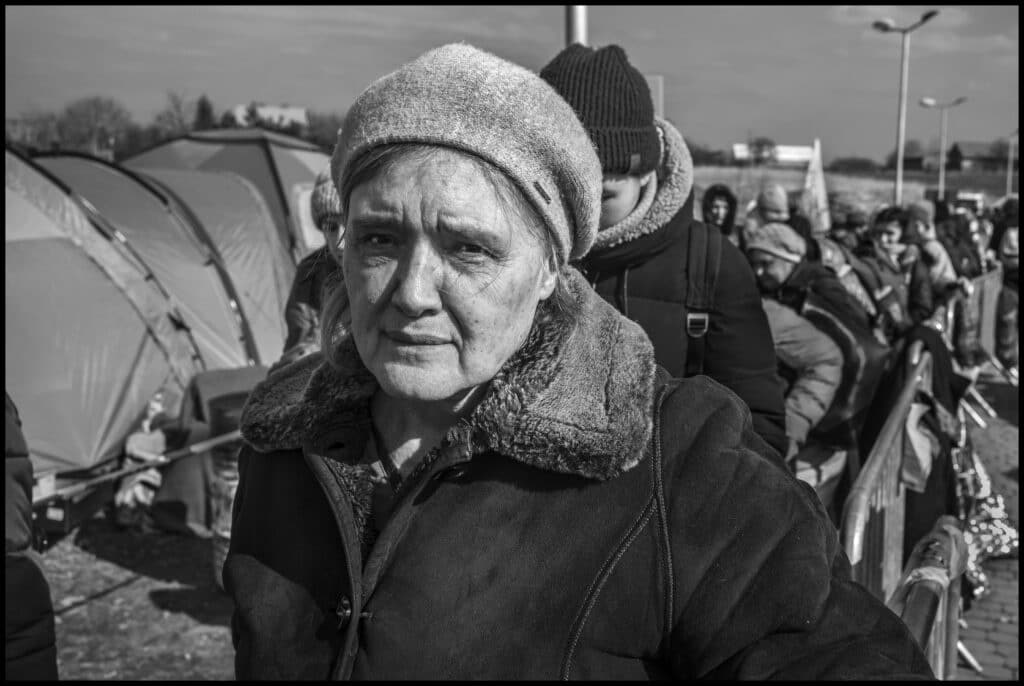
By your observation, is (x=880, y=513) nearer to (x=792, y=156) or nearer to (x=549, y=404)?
(x=549, y=404)

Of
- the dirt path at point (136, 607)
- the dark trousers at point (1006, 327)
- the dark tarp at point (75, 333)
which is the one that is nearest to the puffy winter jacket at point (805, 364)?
the dirt path at point (136, 607)

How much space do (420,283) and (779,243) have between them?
4195mm

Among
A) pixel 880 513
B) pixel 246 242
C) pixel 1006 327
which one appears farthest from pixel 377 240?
pixel 1006 327

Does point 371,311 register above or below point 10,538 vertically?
above

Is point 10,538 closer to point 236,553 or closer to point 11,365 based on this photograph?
point 236,553

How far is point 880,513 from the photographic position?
3.47 metres

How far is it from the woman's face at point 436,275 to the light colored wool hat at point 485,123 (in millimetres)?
37

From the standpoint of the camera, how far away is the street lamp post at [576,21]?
231 inches

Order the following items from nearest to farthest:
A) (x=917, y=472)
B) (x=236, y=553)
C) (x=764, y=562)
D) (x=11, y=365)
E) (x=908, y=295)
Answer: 1. (x=764, y=562)
2. (x=236, y=553)
3. (x=917, y=472)
4. (x=11, y=365)
5. (x=908, y=295)

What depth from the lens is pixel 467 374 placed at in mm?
1503

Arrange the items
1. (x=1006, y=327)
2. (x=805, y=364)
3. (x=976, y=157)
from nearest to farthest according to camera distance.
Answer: (x=805, y=364) < (x=1006, y=327) < (x=976, y=157)

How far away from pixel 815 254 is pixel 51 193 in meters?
5.47

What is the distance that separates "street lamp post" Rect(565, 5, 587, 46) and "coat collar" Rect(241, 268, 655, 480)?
454 cm

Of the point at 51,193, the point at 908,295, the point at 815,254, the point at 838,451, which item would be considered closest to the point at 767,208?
the point at 908,295
